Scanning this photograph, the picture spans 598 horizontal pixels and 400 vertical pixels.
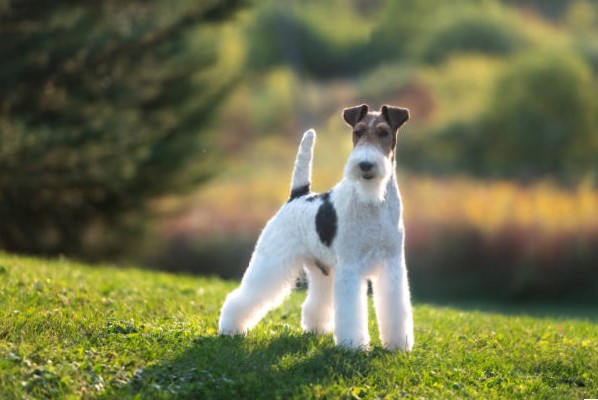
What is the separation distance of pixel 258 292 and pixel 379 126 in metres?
1.68

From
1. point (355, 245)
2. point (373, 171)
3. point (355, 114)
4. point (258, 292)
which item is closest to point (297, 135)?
point (258, 292)

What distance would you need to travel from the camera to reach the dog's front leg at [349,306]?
690 centimetres

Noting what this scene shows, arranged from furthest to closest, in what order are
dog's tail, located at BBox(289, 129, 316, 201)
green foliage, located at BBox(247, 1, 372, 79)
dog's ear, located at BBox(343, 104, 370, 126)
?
1. green foliage, located at BBox(247, 1, 372, 79)
2. dog's tail, located at BBox(289, 129, 316, 201)
3. dog's ear, located at BBox(343, 104, 370, 126)

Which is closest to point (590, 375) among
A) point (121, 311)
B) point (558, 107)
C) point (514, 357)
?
point (514, 357)

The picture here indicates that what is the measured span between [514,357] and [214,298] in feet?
13.4

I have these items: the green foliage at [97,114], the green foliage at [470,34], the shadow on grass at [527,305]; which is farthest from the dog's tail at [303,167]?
the green foliage at [470,34]

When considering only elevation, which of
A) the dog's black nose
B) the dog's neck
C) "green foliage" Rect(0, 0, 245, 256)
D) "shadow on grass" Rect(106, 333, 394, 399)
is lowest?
"shadow on grass" Rect(106, 333, 394, 399)

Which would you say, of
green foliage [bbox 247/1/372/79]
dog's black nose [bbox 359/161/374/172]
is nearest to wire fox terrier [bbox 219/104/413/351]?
dog's black nose [bbox 359/161/374/172]

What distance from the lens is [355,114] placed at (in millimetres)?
7129

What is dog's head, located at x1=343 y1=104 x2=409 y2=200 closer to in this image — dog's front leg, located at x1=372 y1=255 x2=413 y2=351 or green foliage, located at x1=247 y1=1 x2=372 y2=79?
dog's front leg, located at x1=372 y1=255 x2=413 y2=351

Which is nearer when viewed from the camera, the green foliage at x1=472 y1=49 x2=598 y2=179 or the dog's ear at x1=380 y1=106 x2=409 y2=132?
the dog's ear at x1=380 y1=106 x2=409 y2=132

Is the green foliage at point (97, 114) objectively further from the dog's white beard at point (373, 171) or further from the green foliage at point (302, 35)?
the dog's white beard at point (373, 171)

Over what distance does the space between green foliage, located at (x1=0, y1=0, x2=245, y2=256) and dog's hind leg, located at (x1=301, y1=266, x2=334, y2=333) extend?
8493 millimetres

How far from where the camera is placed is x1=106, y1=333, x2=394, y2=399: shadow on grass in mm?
6477
